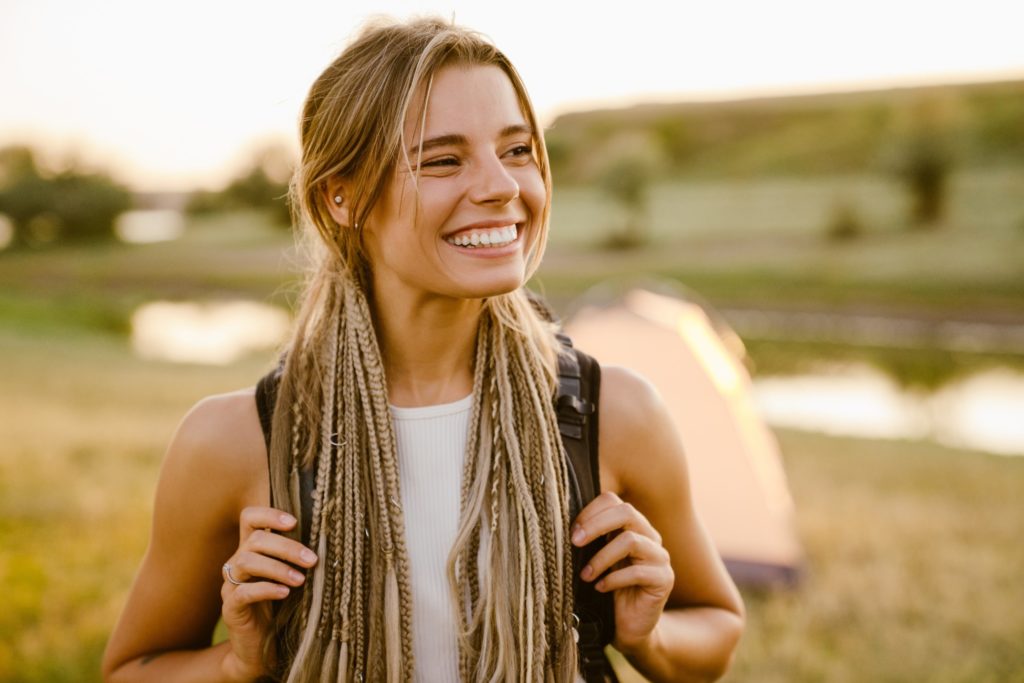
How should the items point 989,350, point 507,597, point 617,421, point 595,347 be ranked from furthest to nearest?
1. point 989,350
2. point 595,347
3. point 617,421
4. point 507,597

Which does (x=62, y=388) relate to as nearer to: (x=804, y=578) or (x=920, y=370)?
A: (x=804, y=578)

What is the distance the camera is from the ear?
1.91 meters

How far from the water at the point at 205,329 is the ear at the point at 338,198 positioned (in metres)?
16.0

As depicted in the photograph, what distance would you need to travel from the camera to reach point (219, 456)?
183cm

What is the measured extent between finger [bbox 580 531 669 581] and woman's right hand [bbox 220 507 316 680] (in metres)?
0.61

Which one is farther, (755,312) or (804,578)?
(755,312)

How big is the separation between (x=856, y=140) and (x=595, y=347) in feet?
193

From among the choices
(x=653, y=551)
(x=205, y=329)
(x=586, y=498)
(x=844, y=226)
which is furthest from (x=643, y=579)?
(x=844, y=226)

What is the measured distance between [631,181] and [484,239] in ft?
170

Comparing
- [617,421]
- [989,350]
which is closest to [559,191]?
[989,350]

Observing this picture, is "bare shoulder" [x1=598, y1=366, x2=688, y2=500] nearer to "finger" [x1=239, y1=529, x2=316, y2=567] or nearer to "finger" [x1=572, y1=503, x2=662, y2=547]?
"finger" [x1=572, y1=503, x2=662, y2=547]

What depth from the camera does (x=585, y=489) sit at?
6.25 feet

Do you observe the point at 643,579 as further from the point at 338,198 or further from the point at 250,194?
the point at 250,194

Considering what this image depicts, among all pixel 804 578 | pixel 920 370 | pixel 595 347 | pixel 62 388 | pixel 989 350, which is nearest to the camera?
pixel 804 578
